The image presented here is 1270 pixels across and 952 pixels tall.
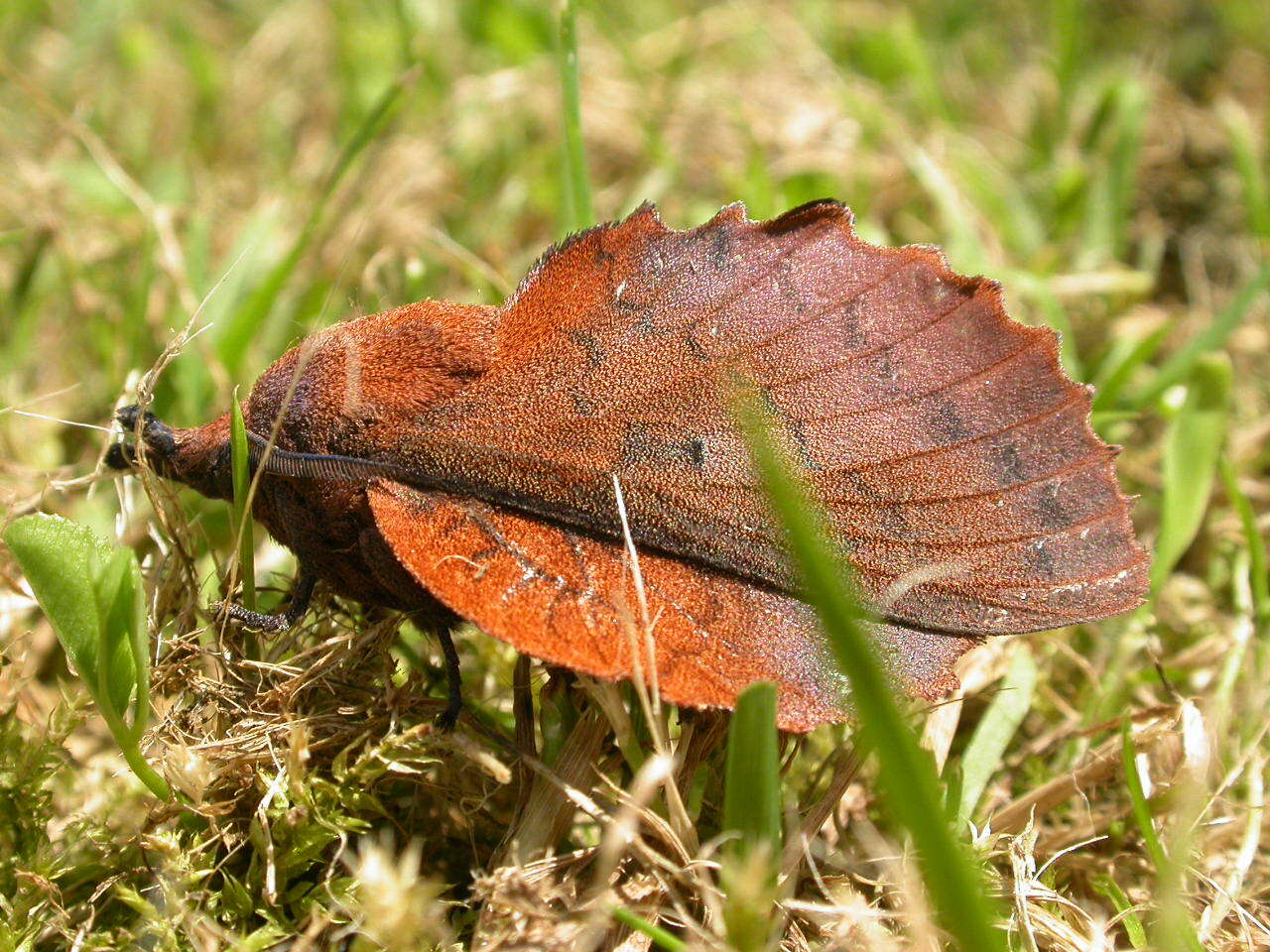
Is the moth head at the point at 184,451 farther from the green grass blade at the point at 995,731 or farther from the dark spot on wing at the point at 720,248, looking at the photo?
the green grass blade at the point at 995,731

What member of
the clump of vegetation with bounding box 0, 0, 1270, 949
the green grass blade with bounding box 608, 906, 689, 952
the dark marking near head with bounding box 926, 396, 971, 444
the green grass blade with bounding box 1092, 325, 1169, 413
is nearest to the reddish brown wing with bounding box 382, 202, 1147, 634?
the dark marking near head with bounding box 926, 396, 971, 444

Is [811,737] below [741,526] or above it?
below

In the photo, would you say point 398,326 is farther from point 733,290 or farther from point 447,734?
point 447,734

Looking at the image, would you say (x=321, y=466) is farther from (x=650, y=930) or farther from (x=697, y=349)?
(x=650, y=930)

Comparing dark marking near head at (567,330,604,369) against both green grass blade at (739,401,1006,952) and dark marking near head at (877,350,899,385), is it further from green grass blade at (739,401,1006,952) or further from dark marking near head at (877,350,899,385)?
green grass blade at (739,401,1006,952)

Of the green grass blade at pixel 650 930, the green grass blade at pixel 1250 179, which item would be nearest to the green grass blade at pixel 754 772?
the green grass blade at pixel 650 930

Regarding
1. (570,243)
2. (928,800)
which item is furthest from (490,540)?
(928,800)
